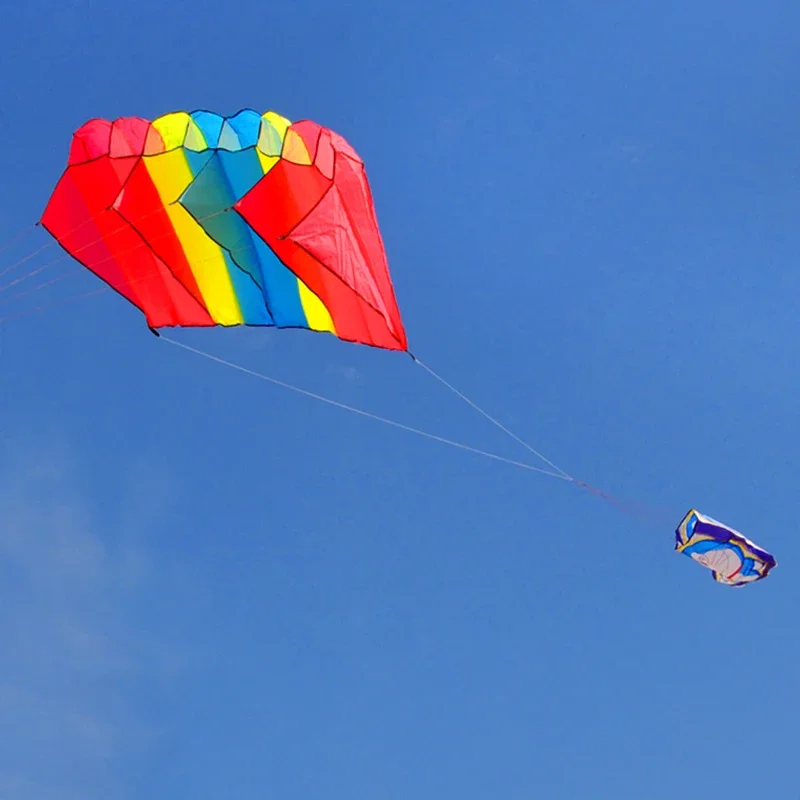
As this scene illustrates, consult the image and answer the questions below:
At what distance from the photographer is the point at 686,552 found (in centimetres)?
2000

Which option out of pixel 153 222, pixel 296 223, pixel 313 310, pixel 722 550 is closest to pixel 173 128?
pixel 153 222

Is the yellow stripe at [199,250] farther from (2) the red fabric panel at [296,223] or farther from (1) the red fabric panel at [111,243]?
(2) the red fabric panel at [296,223]

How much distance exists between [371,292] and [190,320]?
9.17 feet

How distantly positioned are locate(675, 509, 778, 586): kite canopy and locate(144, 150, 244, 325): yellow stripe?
25.8 ft

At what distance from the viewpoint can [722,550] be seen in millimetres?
19859

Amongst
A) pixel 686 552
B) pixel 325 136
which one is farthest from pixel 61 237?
pixel 686 552

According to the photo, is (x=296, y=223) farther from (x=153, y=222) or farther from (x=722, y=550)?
(x=722, y=550)

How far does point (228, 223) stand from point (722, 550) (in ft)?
30.5

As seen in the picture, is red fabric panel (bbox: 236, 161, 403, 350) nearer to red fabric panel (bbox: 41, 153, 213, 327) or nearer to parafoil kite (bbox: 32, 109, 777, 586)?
parafoil kite (bbox: 32, 109, 777, 586)

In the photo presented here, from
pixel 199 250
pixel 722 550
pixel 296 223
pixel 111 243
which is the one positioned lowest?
pixel 722 550

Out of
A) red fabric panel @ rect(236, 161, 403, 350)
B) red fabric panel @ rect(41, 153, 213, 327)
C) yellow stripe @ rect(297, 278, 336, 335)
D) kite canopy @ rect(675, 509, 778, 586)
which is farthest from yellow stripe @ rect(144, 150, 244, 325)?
kite canopy @ rect(675, 509, 778, 586)

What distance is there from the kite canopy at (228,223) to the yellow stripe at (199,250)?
2 centimetres

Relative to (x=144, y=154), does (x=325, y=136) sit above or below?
above

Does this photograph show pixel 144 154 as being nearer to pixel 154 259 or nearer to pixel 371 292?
pixel 154 259
